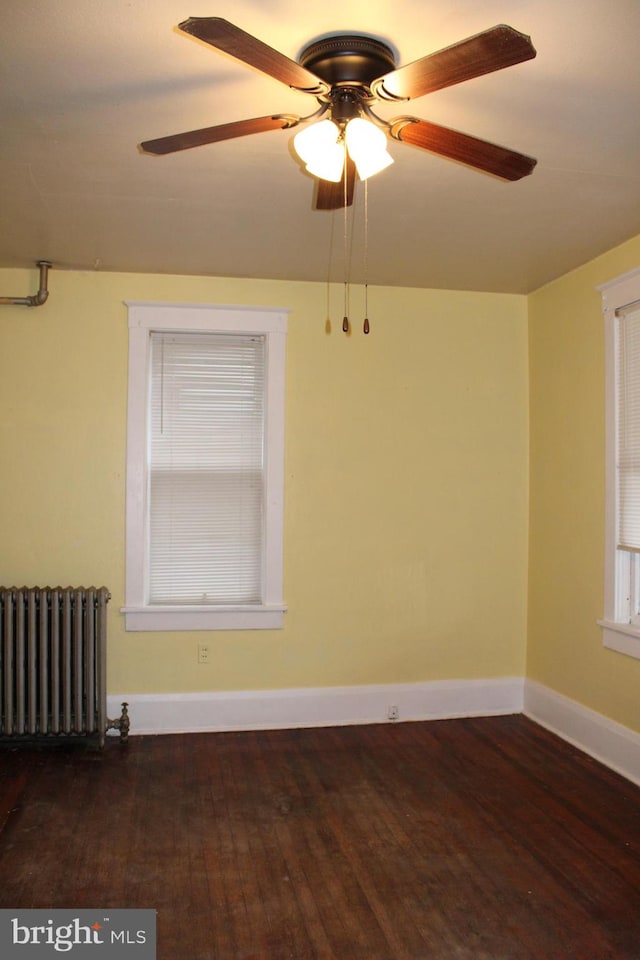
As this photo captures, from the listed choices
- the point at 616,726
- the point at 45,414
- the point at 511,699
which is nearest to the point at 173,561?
the point at 45,414

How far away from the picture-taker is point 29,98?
2199 millimetres

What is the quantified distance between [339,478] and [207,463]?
77 centimetres

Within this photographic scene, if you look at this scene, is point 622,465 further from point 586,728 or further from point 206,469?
point 206,469

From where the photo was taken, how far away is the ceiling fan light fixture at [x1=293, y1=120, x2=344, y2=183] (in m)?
1.88

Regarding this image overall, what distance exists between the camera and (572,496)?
4039 mm

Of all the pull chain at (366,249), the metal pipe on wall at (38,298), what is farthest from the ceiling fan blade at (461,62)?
the metal pipe on wall at (38,298)

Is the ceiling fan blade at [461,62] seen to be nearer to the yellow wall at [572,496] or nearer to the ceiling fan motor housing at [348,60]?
the ceiling fan motor housing at [348,60]

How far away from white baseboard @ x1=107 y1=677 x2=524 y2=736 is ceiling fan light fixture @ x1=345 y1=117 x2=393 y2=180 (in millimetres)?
3081

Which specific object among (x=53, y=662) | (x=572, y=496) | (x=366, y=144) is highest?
(x=366, y=144)

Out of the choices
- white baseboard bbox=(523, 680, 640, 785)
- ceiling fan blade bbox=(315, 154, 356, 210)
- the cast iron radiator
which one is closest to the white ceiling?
ceiling fan blade bbox=(315, 154, 356, 210)

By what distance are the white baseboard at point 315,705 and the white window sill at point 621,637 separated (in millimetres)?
920

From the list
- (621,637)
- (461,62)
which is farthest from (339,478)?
(461,62)

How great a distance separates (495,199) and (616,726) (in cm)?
253

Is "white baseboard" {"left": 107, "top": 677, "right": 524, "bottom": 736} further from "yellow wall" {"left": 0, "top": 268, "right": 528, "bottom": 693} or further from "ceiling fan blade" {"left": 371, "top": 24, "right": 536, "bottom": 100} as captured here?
"ceiling fan blade" {"left": 371, "top": 24, "right": 536, "bottom": 100}
